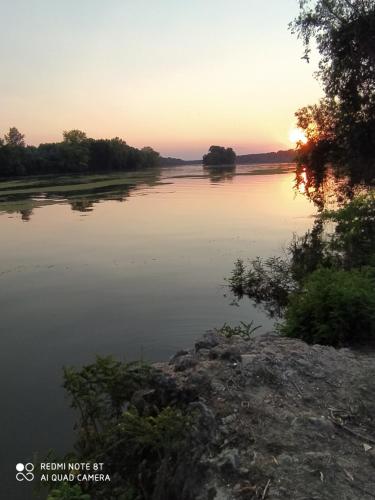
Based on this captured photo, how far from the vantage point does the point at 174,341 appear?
9.93m

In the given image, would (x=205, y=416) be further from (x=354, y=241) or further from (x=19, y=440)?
(x=354, y=241)

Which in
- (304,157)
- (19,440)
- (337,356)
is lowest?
(19,440)

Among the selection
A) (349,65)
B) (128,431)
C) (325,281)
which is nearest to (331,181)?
(349,65)

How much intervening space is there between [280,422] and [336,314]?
3487mm

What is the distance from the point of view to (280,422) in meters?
4.61

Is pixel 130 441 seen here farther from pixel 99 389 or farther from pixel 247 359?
pixel 247 359

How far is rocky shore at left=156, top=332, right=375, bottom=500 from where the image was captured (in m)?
3.72

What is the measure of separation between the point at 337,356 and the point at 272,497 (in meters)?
3.32

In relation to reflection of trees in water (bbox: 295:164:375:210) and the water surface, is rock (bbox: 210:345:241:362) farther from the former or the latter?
reflection of trees in water (bbox: 295:164:375:210)

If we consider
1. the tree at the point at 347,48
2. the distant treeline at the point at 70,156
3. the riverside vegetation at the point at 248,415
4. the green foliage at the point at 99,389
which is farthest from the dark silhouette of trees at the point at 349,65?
the distant treeline at the point at 70,156

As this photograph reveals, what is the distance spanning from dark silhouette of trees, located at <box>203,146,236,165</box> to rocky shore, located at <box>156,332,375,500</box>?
189072 mm

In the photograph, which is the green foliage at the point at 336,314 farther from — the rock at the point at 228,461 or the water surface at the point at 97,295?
the rock at the point at 228,461

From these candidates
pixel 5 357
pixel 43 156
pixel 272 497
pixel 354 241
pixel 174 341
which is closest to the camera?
pixel 272 497

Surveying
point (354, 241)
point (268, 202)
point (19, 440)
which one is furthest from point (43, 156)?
point (19, 440)
